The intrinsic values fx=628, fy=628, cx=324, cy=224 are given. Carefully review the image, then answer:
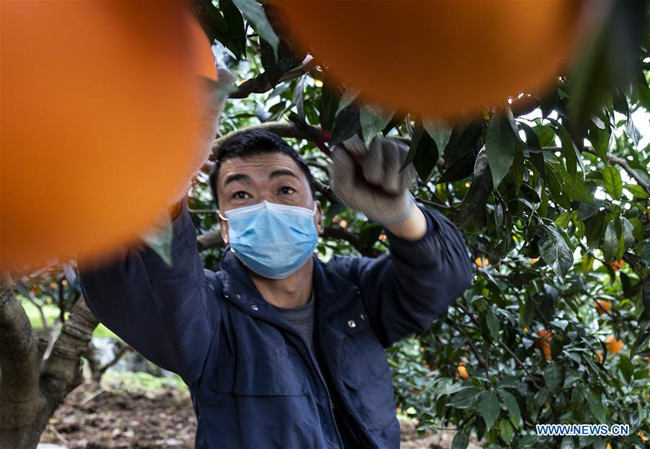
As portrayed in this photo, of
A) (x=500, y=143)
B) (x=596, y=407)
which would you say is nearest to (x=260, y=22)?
(x=500, y=143)

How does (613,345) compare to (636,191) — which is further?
(613,345)

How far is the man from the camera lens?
120 centimetres

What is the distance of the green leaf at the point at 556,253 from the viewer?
3.34ft

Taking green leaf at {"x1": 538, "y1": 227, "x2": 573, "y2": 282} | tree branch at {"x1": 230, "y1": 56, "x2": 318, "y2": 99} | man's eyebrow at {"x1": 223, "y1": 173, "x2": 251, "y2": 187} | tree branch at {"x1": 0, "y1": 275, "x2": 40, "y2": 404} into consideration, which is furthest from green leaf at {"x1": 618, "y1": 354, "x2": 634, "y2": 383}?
tree branch at {"x1": 0, "y1": 275, "x2": 40, "y2": 404}

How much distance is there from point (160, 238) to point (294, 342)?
1054mm

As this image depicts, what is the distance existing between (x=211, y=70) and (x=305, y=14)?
103 millimetres

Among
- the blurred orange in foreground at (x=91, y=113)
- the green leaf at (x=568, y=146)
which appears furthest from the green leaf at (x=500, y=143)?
the blurred orange in foreground at (x=91, y=113)

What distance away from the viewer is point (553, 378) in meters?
1.54

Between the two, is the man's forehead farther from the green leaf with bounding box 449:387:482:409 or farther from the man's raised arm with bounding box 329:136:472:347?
the green leaf with bounding box 449:387:482:409

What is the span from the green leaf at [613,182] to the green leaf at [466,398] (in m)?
0.55

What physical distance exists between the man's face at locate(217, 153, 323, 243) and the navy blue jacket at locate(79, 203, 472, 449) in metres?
0.17

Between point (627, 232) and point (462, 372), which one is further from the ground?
point (627, 232)

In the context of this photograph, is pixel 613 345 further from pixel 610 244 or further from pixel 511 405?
pixel 610 244

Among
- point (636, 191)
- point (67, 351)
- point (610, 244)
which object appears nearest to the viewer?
point (610, 244)
